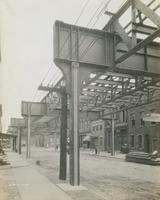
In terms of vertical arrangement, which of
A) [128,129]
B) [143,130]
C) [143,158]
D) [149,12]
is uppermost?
[149,12]

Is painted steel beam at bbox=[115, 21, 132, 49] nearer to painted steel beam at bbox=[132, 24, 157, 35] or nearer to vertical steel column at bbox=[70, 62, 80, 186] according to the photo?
painted steel beam at bbox=[132, 24, 157, 35]

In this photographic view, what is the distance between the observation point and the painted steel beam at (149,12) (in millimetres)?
11495

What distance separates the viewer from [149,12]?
11781 millimetres

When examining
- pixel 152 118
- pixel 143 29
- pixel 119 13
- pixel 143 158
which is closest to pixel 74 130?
pixel 143 29

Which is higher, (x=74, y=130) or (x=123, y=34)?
(x=123, y=34)

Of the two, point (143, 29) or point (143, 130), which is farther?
point (143, 130)

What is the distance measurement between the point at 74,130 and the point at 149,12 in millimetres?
5850

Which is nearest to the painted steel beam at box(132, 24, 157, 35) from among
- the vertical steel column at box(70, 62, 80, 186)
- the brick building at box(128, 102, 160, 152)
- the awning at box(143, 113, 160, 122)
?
the vertical steel column at box(70, 62, 80, 186)

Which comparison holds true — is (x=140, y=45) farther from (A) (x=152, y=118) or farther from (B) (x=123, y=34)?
(A) (x=152, y=118)

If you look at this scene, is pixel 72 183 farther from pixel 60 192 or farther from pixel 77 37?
pixel 77 37

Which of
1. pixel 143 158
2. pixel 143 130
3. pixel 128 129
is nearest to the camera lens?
pixel 143 158

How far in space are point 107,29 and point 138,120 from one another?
3671 cm

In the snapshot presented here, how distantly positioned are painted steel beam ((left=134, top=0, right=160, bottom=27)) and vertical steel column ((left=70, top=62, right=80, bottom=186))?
Answer: 13.2 feet

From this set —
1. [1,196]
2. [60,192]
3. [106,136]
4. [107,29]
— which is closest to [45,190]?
[60,192]
